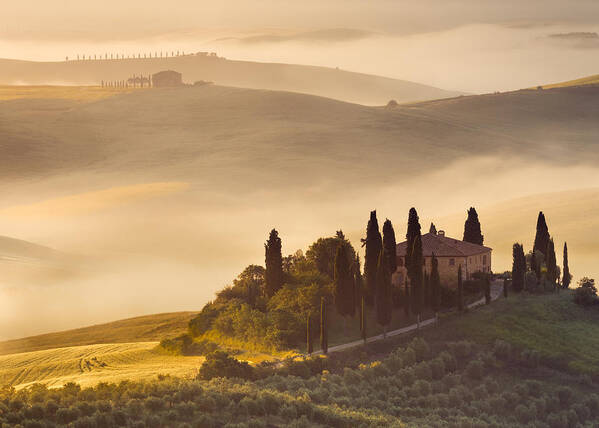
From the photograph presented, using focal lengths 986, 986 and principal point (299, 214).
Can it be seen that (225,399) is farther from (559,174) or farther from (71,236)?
(559,174)

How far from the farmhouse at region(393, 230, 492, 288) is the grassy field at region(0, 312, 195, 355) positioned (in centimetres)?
2002

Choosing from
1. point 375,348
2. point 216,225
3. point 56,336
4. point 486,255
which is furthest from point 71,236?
point 375,348

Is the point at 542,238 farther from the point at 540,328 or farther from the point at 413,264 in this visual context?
the point at 413,264

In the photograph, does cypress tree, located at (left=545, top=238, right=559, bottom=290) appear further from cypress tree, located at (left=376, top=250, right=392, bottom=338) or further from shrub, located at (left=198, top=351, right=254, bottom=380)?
shrub, located at (left=198, top=351, right=254, bottom=380)

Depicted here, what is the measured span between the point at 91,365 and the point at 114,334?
50.0 ft

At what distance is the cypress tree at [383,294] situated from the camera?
76.4 metres

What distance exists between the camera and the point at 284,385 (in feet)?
204

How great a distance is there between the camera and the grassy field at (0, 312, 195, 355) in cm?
8294

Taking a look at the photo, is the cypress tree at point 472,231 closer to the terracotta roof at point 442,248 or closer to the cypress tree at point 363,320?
the terracotta roof at point 442,248

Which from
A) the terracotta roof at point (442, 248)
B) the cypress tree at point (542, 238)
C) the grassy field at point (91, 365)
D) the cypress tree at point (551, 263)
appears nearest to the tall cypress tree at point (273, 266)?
the grassy field at point (91, 365)

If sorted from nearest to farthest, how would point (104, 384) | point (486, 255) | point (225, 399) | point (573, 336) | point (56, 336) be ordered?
point (225, 399) < point (104, 384) < point (573, 336) < point (56, 336) < point (486, 255)

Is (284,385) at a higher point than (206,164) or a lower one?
lower

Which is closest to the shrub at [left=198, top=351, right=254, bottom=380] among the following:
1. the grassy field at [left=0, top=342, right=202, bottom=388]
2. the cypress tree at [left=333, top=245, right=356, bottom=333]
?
the grassy field at [left=0, top=342, right=202, bottom=388]

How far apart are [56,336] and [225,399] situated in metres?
37.6
